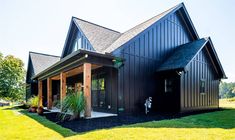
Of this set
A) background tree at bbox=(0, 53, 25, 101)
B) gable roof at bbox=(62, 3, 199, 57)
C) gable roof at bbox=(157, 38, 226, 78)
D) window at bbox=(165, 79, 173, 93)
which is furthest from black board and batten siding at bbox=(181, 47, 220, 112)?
background tree at bbox=(0, 53, 25, 101)

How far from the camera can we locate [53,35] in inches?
840

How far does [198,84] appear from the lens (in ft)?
39.7

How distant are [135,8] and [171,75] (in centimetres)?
595

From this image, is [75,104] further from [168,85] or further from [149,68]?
[168,85]

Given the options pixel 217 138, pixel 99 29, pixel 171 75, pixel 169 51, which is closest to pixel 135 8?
pixel 99 29

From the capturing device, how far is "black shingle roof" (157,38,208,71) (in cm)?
1039

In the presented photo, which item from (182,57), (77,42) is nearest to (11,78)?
(77,42)

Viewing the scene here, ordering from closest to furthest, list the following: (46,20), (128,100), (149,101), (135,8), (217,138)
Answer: (217,138)
(128,100)
(149,101)
(135,8)
(46,20)

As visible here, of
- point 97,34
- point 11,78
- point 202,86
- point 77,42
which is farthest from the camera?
point 11,78

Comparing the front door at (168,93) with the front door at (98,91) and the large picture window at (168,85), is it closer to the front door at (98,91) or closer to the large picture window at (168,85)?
the large picture window at (168,85)

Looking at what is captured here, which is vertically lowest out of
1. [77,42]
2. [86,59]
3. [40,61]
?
[86,59]

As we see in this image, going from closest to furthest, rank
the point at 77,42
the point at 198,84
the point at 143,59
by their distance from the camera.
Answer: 1. the point at 143,59
2. the point at 198,84
3. the point at 77,42

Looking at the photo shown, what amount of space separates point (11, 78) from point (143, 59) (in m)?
28.6

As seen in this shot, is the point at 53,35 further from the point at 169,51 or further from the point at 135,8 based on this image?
the point at 169,51
